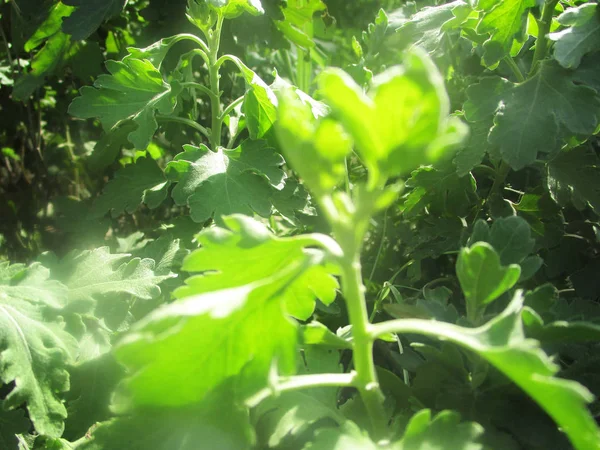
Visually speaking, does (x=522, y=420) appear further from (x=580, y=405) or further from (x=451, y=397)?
(x=580, y=405)

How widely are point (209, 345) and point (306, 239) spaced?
0.48 ft

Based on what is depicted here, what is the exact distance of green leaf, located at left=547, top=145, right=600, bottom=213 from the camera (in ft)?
3.85

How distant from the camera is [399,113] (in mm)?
493

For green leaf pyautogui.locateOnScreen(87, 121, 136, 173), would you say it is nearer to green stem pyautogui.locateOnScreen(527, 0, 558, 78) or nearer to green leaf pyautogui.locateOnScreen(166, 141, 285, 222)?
green leaf pyautogui.locateOnScreen(166, 141, 285, 222)

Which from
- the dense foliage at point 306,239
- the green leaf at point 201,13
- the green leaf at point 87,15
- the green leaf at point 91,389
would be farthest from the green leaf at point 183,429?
the green leaf at point 87,15

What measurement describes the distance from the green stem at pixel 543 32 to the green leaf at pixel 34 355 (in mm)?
1045

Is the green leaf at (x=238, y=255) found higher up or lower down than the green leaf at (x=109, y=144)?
higher up

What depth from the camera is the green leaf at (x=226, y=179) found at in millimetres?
1151

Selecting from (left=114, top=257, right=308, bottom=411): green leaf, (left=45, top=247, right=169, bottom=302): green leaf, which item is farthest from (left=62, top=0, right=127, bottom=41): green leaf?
(left=114, top=257, right=308, bottom=411): green leaf

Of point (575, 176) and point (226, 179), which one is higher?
point (226, 179)

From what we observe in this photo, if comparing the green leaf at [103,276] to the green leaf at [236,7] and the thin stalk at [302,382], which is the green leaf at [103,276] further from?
the green leaf at [236,7]

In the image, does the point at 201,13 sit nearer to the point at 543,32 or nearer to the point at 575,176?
the point at 543,32

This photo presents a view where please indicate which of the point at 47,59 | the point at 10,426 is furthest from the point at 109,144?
the point at 10,426

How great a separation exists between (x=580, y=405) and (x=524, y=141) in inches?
26.0
